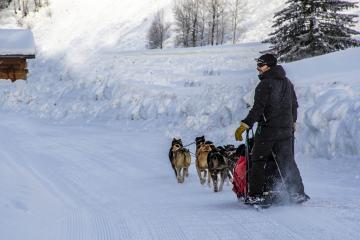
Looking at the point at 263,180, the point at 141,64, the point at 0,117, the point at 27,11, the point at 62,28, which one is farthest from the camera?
the point at 27,11

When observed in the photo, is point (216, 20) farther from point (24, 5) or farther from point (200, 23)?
point (24, 5)

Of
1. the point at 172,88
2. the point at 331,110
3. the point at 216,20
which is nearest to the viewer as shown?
the point at 331,110

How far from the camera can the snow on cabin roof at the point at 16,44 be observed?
66.7 feet

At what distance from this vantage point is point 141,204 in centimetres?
737

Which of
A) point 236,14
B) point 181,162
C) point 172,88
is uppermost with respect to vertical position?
point 236,14

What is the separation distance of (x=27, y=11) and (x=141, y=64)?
41.6m

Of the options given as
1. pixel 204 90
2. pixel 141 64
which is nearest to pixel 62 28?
pixel 141 64

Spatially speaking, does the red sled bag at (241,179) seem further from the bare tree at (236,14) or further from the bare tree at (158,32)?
the bare tree at (236,14)

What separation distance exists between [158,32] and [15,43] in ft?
102

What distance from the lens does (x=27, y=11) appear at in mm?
66812

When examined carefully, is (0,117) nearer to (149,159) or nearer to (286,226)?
(149,159)

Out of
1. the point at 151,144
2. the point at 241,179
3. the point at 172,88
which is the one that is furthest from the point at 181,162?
the point at 172,88

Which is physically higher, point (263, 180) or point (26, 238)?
point (263, 180)

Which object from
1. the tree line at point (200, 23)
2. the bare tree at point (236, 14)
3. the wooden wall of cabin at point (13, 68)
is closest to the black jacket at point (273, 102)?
the wooden wall of cabin at point (13, 68)
